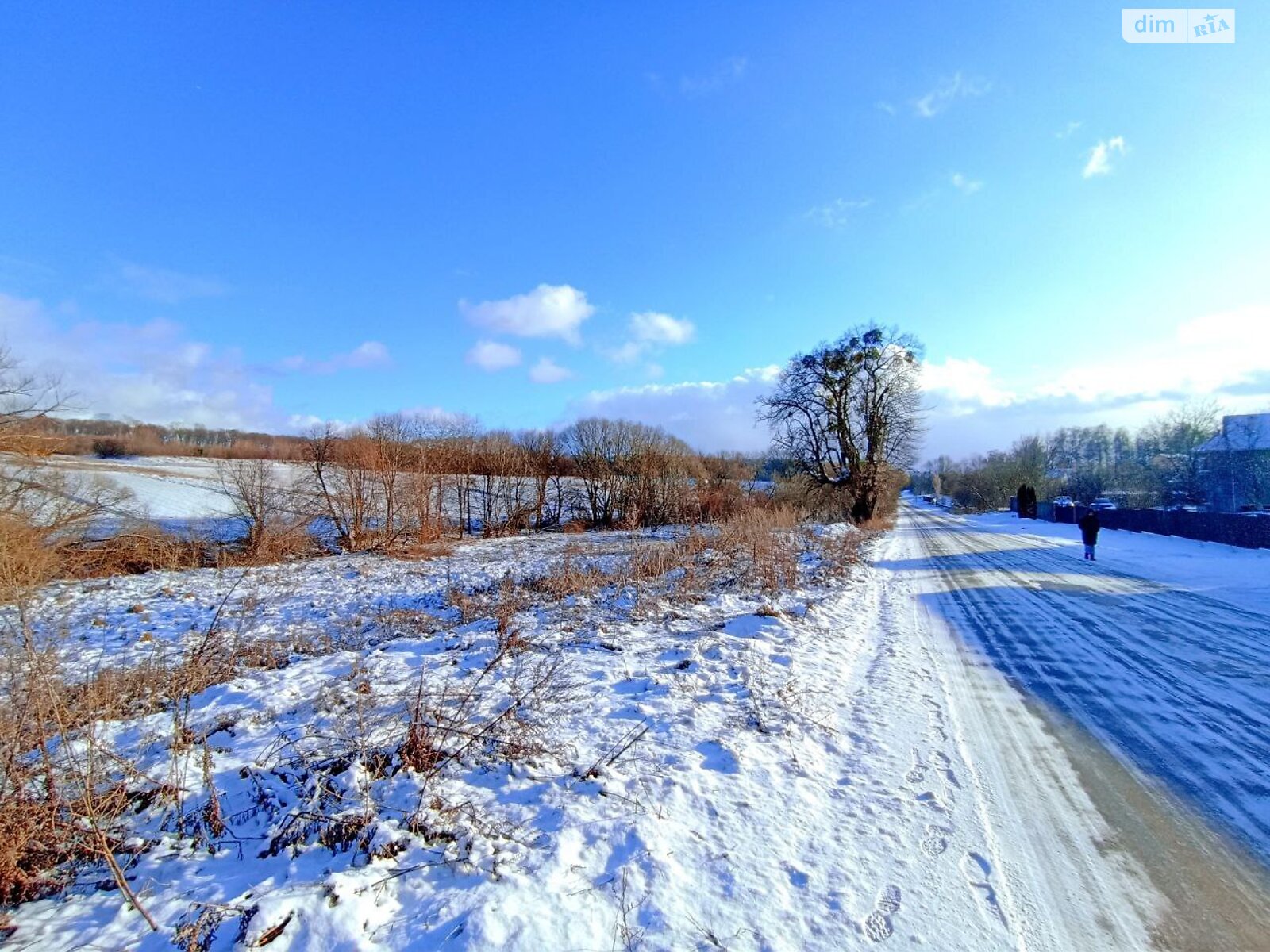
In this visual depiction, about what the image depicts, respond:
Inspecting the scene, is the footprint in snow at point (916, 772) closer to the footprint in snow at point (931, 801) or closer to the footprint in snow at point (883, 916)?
the footprint in snow at point (931, 801)

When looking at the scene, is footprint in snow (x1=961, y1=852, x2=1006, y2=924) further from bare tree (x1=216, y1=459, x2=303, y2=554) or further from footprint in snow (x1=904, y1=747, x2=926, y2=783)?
bare tree (x1=216, y1=459, x2=303, y2=554)

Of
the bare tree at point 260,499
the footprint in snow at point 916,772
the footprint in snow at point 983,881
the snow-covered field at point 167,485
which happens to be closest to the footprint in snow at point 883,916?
the footprint in snow at point 983,881

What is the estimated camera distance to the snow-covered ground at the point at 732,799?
253 cm

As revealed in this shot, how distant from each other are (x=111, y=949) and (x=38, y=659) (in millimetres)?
1770

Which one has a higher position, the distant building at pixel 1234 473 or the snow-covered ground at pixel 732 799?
the distant building at pixel 1234 473

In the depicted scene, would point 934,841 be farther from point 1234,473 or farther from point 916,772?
point 1234,473

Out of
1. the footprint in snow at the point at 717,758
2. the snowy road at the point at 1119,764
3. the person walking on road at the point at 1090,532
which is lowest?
the snowy road at the point at 1119,764

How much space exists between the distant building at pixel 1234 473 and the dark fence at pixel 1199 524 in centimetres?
1022

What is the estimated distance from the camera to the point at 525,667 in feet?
19.2

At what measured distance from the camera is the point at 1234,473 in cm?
3244

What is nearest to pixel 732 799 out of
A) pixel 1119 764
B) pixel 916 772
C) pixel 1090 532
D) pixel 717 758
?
pixel 717 758

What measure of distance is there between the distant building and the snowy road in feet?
118

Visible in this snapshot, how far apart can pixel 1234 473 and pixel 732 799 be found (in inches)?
1826

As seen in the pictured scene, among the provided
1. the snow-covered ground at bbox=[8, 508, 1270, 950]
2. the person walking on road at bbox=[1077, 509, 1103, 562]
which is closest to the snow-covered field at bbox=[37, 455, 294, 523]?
the snow-covered ground at bbox=[8, 508, 1270, 950]
